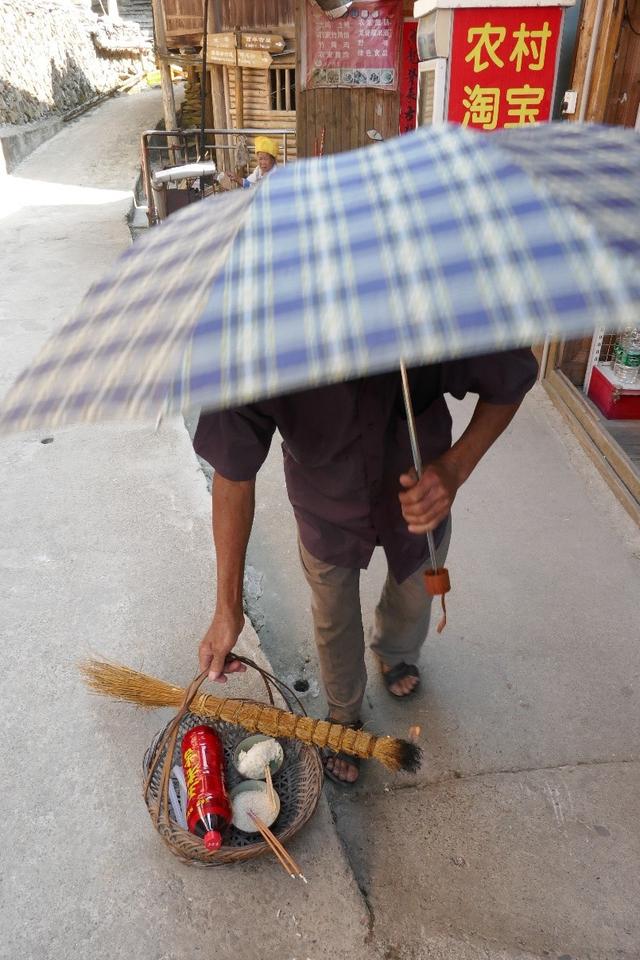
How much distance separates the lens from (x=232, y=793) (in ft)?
6.33

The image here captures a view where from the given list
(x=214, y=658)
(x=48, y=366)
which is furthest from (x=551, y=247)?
(x=214, y=658)

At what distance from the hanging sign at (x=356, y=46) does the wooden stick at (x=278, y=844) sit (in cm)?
924

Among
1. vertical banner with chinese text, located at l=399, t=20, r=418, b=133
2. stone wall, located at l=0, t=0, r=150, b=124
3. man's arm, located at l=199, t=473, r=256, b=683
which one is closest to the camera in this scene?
man's arm, located at l=199, t=473, r=256, b=683

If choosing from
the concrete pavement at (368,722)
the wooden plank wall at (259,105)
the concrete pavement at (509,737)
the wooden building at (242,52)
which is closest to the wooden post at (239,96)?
the wooden building at (242,52)

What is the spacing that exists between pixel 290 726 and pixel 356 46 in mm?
9125

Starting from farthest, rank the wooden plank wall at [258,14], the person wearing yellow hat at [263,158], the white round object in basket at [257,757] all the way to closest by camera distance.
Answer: the wooden plank wall at [258,14]
the person wearing yellow hat at [263,158]
the white round object in basket at [257,757]

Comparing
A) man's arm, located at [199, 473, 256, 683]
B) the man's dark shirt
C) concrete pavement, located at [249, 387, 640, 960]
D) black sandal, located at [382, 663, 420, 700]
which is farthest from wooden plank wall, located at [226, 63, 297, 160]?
man's arm, located at [199, 473, 256, 683]

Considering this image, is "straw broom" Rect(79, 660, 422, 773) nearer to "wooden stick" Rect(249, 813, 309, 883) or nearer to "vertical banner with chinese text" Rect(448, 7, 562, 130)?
"wooden stick" Rect(249, 813, 309, 883)

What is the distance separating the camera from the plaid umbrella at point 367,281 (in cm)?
93

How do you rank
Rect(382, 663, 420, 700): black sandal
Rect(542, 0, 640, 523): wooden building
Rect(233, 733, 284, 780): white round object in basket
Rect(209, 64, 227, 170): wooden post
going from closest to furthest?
1. Rect(233, 733, 284, 780): white round object in basket
2. Rect(382, 663, 420, 700): black sandal
3. Rect(542, 0, 640, 523): wooden building
4. Rect(209, 64, 227, 170): wooden post

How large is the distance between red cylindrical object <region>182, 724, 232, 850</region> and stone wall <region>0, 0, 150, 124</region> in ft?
56.1

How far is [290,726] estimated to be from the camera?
6.50ft

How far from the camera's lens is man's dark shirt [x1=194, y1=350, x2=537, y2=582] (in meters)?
1.57

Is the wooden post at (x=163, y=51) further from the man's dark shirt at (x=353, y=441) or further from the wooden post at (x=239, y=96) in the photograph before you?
the man's dark shirt at (x=353, y=441)
